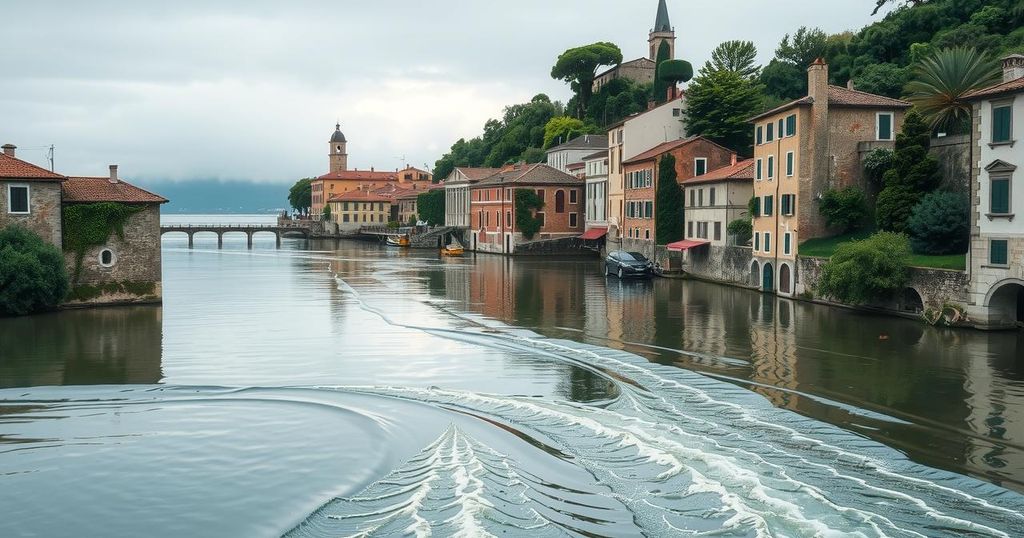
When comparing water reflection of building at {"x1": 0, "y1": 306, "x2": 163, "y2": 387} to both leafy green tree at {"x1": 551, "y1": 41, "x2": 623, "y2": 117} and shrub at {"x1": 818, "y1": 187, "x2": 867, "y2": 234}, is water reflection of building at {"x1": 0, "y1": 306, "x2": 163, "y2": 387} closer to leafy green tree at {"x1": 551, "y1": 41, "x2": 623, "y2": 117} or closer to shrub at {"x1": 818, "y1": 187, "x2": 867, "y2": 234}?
shrub at {"x1": 818, "y1": 187, "x2": 867, "y2": 234}

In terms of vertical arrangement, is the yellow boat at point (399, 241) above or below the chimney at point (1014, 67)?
below

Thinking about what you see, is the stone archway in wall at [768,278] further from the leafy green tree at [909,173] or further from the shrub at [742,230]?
the leafy green tree at [909,173]

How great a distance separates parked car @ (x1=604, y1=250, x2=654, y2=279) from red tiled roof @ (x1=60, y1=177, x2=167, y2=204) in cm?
2643

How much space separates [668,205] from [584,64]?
192 ft

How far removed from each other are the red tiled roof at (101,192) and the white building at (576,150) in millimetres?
52675

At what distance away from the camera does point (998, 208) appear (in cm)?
2888

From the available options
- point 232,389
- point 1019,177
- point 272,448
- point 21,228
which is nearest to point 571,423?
point 272,448

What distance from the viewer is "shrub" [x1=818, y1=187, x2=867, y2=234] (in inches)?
1607

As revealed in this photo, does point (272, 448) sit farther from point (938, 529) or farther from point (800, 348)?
point (800, 348)

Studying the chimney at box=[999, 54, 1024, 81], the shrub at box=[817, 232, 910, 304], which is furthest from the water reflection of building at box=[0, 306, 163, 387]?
the chimney at box=[999, 54, 1024, 81]

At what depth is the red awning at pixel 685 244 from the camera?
174 ft

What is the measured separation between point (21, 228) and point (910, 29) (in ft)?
200

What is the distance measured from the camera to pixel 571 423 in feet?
57.4

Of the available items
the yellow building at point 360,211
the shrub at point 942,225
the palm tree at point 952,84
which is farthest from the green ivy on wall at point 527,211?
the yellow building at point 360,211
